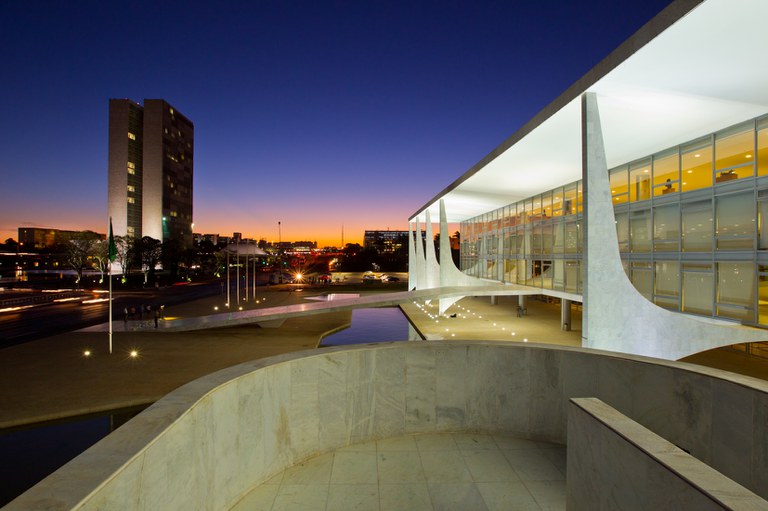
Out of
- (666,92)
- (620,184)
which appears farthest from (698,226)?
(666,92)

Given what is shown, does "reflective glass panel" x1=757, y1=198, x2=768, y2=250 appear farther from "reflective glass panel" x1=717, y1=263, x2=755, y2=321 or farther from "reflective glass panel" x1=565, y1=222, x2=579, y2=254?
"reflective glass panel" x1=565, y1=222, x2=579, y2=254

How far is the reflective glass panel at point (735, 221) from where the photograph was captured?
11062 millimetres

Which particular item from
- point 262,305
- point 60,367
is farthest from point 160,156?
point 60,367

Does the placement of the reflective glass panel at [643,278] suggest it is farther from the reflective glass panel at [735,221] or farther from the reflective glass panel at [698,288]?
the reflective glass panel at [735,221]

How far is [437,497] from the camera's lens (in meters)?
4.85

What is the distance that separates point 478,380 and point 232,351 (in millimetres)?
12456

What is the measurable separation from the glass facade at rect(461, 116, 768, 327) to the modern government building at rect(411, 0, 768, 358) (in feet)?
0.12

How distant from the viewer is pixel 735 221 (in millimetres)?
11406

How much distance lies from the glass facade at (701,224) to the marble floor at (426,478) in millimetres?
9552

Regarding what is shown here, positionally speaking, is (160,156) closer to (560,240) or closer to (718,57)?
(560,240)

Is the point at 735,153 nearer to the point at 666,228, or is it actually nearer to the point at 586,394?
the point at 666,228

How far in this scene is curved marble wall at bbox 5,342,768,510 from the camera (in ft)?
11.1

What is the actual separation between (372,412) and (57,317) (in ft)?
92.3

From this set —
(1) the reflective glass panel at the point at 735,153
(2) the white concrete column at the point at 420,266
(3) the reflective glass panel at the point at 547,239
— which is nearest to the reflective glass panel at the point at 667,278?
(1) the reflective glass panel at the point at 735,153
